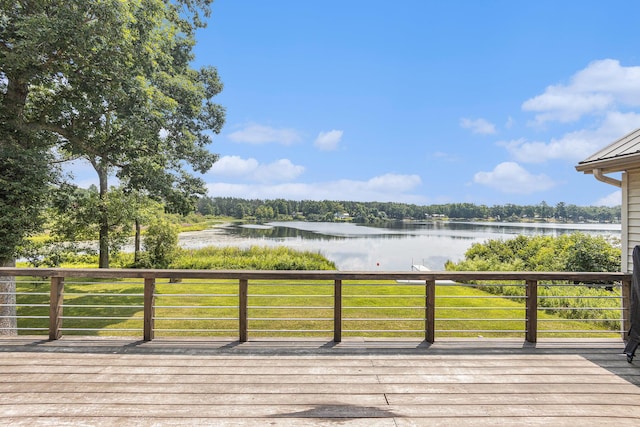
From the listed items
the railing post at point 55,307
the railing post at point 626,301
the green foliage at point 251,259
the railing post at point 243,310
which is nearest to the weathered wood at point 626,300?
the railing post at point 626,301

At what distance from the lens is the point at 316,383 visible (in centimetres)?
262

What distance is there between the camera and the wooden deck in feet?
7.19

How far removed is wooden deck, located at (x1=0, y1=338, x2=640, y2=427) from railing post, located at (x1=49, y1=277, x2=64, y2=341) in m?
0.15

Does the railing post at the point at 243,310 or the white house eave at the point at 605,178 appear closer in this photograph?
the railing post at the point at 243,310

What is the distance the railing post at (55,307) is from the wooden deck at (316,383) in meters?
0.15

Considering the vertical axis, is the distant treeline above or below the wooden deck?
above

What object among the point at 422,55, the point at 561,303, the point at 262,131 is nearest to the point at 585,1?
the point at 422,55


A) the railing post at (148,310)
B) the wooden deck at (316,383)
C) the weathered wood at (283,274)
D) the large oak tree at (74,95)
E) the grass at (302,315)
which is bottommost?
the grass at (302,315)

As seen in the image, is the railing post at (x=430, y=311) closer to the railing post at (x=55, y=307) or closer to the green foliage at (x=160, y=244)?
the railing post at (x=55, y=307)

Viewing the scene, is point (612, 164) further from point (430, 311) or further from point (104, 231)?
point (104, 231)

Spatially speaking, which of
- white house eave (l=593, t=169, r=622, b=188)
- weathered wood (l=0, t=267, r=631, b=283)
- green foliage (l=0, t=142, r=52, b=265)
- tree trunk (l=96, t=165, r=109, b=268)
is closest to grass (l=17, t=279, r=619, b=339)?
green foliage (l=0, t=142, r=52, b=265)

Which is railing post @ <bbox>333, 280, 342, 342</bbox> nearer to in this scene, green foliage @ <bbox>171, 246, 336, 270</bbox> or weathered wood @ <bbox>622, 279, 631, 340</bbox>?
weathered wood @ <bbox>622, 279, 631, 340</bbox>

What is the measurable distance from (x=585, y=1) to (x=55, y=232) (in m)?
15.5

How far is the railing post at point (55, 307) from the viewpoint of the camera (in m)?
3.46
